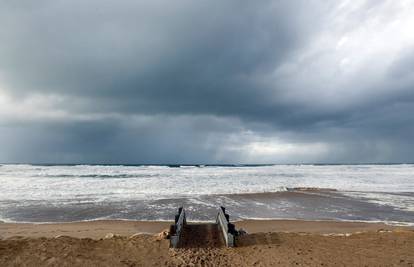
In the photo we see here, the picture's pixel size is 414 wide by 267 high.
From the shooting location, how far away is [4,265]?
7207 millimetres

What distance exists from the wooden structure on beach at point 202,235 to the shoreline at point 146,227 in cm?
154

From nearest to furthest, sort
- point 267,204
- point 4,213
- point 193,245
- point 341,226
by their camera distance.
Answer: point 193,245 < point 341,226 < point 4,213 < point 267,204

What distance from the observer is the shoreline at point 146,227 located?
452 inches

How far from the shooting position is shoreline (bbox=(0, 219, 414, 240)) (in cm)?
1149

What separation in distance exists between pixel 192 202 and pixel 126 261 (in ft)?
36.7

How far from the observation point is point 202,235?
10.2 m

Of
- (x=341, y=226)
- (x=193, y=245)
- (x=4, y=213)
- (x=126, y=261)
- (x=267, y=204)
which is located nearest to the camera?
(x=126, y=261)

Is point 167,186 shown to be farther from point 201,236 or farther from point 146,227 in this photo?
point 201,236

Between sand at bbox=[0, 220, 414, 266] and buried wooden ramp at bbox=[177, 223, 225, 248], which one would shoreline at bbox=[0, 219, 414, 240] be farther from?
sand at bbox=[0, 220, 414, 266]

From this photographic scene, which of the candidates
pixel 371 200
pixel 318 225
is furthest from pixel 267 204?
pixel 371 200

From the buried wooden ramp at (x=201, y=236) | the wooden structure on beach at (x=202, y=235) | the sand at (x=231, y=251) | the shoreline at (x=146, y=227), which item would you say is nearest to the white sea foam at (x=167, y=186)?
the shoreline at (x=146, y=227)

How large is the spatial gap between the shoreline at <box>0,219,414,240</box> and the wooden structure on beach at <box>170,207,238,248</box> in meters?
1.54

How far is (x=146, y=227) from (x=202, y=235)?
10.3ft

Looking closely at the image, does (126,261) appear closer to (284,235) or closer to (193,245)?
(193,245)
